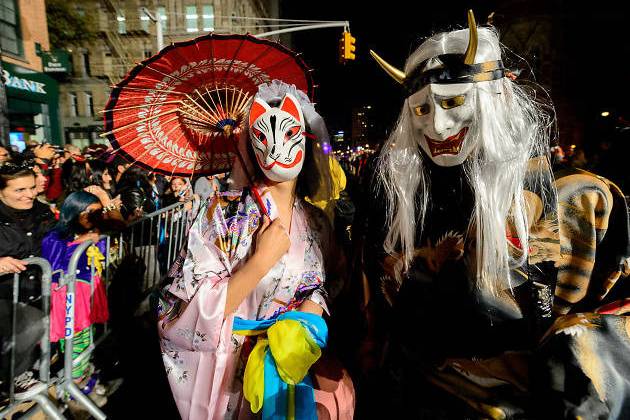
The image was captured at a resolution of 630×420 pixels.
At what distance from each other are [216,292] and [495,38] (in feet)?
5.31

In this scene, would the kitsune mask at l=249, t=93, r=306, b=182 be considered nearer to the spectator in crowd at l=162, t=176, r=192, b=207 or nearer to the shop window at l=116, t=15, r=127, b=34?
the spectator in crowd at l=162, t=176, r=192, b=207

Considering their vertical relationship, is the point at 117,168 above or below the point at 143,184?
above

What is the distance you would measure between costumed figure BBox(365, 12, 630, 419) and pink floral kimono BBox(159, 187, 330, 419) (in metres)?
0.55

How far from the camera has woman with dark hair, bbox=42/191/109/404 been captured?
281 cm

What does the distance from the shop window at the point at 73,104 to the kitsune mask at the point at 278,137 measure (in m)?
36.5

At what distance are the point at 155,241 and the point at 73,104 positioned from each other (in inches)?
1329

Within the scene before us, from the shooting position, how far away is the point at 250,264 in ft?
5.50

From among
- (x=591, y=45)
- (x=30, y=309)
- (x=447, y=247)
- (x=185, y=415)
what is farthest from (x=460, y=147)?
(x=591, y=45)

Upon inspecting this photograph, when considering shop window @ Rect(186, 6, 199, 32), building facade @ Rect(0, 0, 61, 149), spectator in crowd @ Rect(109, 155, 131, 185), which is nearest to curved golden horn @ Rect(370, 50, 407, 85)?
spectator in crowd @ Rect(109, 155, 131, 185)

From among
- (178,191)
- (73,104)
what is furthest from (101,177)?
(73,104)

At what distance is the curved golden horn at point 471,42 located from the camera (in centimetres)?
119

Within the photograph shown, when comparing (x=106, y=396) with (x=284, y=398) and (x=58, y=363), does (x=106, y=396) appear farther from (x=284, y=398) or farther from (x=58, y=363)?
(x=284, y=398)

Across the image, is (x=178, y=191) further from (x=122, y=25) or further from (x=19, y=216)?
(x=122, y=25)

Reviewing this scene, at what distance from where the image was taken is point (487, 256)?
1.27m
